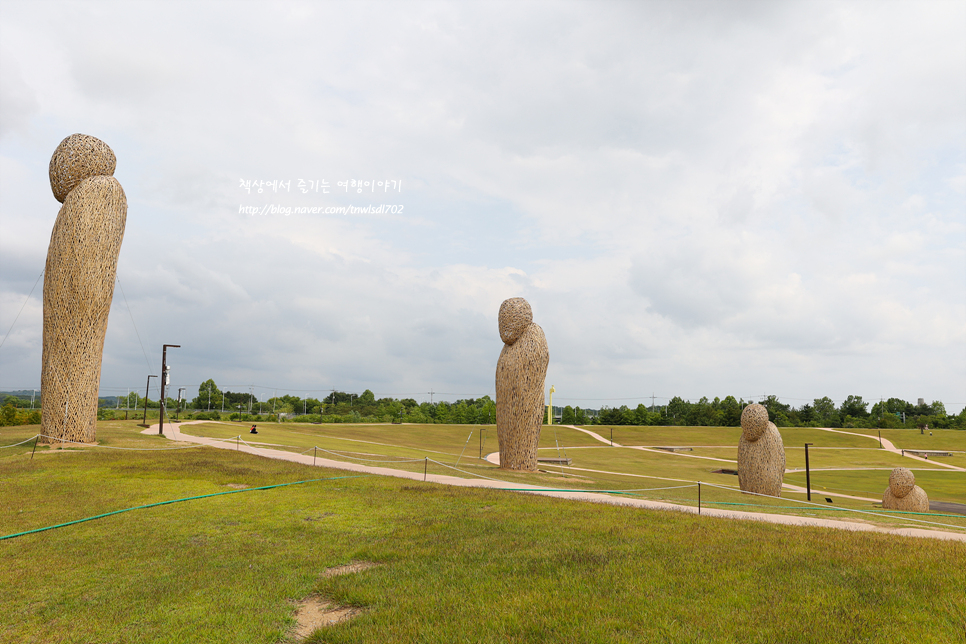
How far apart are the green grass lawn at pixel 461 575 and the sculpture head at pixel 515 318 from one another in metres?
9.44

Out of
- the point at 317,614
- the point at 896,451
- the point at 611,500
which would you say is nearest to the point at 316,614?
the point at 317,614

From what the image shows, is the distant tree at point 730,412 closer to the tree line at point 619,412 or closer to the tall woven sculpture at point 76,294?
the tree line at point 619,412

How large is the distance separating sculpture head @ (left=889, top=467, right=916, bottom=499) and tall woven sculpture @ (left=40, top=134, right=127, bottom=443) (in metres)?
26.2

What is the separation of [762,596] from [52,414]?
791 inches

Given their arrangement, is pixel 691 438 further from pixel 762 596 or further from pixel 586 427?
pixel 762 596

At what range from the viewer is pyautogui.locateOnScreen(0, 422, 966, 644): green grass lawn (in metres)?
4.32

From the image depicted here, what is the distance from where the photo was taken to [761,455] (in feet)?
57.3

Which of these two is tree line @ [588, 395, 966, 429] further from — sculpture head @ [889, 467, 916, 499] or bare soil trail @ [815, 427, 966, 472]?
sculpture head @ [889, 467, 916, 499]

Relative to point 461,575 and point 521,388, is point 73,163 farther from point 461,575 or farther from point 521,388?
point 461,575

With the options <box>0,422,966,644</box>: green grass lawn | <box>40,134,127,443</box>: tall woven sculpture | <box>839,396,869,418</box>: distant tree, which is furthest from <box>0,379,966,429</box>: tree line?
<box>0,422,966,644</box>: green grass lawn

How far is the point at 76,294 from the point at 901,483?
2707 cm

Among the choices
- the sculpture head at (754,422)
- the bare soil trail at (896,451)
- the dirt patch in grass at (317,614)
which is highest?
the sculpture head at (754,422)

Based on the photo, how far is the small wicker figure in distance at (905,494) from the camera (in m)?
16.9

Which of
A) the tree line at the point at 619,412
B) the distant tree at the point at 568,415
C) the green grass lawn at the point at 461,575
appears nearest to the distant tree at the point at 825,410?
the tree line at the point at 619,412
